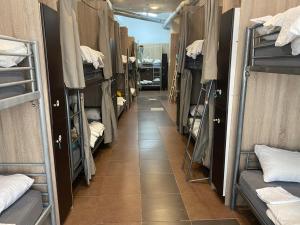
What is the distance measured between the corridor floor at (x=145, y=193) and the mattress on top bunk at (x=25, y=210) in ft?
1.63

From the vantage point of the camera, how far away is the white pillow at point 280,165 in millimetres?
1874

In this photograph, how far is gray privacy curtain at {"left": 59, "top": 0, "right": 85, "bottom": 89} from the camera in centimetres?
200

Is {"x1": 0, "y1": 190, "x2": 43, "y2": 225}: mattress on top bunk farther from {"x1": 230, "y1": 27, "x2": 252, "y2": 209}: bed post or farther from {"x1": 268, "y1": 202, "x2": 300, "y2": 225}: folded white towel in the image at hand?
{"x1": 230, "y1": 27, "x2": 252, "y2": 209}: bed post

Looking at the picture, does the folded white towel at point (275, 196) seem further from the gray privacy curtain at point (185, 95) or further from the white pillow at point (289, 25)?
the gray privacy curtain at point (185, 95)

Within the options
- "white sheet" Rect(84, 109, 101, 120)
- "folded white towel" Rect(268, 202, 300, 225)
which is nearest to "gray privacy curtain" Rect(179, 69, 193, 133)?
"white sheet" Rect(84, 109, 101, 120)

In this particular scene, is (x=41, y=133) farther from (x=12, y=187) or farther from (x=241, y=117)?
(x=241, y=117)

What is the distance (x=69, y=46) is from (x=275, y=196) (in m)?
1.96

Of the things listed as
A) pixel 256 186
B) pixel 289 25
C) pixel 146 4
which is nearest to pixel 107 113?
pixel 256 186

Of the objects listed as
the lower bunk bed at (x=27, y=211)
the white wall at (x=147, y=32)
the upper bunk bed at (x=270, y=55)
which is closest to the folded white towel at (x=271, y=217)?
the upper bunk bed at (x=270, y=55)

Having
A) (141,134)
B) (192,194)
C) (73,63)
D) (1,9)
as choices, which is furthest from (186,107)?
(1,9)

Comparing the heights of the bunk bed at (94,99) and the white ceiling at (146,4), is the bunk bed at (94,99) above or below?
below

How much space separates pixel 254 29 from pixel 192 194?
1.72m

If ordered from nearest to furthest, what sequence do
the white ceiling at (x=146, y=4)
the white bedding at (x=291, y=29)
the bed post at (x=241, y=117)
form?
the white bedding at (x=291, y=29) → the bed post at (x=241, y=117) → the white ceiling at (x=146, y=4)

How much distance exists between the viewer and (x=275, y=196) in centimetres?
166
